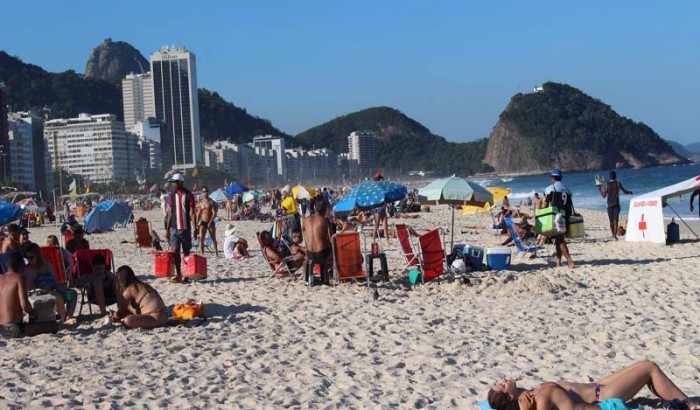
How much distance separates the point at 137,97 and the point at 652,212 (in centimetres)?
15836

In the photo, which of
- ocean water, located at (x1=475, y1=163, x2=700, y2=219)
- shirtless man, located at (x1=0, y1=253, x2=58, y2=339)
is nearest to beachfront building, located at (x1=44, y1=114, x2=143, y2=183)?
ocean water, located at (x1=475, y1=163, x2=700, y2=219)

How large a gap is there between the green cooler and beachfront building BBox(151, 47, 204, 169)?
13825 cm

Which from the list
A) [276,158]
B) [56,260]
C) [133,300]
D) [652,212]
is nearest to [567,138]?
[276,158]

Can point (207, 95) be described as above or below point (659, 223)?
above

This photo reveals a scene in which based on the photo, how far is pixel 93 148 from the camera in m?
120

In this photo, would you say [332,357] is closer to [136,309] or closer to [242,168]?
[136,309]

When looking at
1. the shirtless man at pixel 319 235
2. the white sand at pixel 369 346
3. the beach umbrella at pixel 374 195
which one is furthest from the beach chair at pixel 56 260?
the beach umbrella at pixel 374 195

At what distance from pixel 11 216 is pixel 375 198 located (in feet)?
17.0

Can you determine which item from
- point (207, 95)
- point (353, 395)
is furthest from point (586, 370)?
point (207, 95)

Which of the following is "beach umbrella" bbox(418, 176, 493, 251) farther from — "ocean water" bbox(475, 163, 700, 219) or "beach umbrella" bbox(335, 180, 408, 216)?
"ocean water" bbox(475, 163, 700, 219)

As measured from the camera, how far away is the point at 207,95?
18150 cm

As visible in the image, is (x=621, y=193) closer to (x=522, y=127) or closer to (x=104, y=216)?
(x=104, y=216)

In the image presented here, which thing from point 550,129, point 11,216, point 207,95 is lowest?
point 11,216

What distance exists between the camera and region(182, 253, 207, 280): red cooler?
1034 cm
